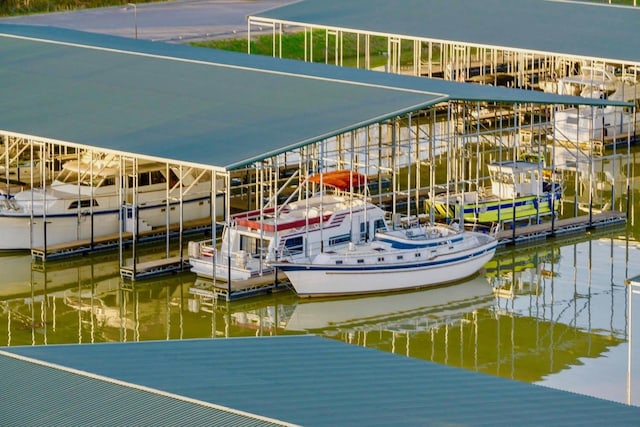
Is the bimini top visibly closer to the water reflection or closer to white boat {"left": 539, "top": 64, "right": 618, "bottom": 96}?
the water reflection

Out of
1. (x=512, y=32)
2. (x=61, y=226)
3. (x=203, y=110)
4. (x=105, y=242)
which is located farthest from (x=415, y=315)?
(x=512, y=32)

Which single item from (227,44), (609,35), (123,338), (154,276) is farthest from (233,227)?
(227,44)

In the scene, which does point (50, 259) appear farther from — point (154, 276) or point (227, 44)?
point (227, 44)

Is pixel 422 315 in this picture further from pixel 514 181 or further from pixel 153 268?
pixel 514 181

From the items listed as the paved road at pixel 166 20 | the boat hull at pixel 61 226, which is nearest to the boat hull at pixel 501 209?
the boat hull at pixel 61 226

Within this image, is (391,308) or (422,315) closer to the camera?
(422,315)

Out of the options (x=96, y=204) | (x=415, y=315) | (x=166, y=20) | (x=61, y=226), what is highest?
(x=166, y=20)

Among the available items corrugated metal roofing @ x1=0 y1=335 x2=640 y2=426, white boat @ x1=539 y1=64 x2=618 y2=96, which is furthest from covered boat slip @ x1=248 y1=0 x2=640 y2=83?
corrugated metal roofing @ x1=0 y1=335 x2=640 y2=426
